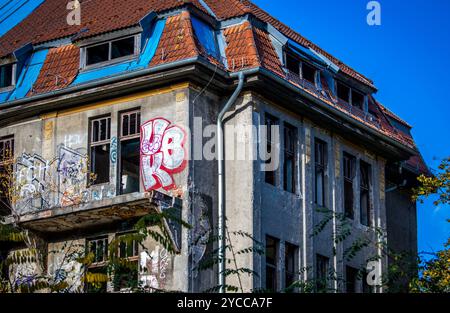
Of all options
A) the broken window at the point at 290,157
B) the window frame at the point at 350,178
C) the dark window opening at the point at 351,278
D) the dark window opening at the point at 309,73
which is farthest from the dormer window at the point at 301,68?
the dark window opening at the point at 351,278

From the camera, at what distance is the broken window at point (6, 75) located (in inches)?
1209

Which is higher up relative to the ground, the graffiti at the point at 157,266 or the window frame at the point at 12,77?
the window frame at the point at 12,77

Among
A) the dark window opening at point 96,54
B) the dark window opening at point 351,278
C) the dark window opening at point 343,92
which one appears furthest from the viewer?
the dark window opening at point 343,92

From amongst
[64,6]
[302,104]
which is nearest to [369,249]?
[302,104]

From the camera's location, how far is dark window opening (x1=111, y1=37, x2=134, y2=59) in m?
29.1

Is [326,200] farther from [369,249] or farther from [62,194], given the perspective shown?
[62,194]

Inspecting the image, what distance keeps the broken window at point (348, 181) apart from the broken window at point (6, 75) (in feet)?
31.4

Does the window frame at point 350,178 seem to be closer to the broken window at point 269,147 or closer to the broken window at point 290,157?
the broken window at point 290,157

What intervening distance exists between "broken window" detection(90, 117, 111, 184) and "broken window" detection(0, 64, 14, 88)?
120 inches

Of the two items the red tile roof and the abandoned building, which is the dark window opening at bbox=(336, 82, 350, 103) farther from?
the red tile roof

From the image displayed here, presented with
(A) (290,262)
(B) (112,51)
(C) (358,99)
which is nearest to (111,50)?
(B) (112,51)

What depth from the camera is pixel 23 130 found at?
30297mm

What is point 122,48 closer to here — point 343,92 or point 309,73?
point 309,73
